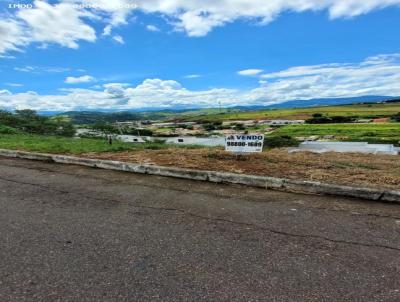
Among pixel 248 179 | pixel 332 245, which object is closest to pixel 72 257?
pixel 332 245

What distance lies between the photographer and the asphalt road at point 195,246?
280 centimetres

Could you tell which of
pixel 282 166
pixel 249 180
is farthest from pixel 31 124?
pixel 249 180

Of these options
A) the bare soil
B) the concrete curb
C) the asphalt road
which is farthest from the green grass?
the asphalt road

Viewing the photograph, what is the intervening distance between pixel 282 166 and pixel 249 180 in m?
1.25

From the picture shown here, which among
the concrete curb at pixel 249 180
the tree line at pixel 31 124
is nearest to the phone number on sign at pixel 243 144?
the concrete curb at pixel 249 180

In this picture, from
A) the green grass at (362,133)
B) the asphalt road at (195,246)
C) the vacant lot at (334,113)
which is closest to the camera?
the asphalt road at (195,246)

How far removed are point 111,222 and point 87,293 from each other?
1659 mm

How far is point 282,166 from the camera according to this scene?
7.28 meters

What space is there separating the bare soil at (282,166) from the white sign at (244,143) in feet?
1.00

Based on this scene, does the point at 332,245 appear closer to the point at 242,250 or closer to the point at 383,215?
the point at 242,250

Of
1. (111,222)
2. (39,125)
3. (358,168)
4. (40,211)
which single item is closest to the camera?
(111,222)

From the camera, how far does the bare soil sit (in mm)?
6172

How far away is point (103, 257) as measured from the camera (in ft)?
→ 11.0

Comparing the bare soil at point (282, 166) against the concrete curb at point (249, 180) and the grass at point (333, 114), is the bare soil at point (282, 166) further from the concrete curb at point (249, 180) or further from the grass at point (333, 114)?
the grass at point (333, 114)
